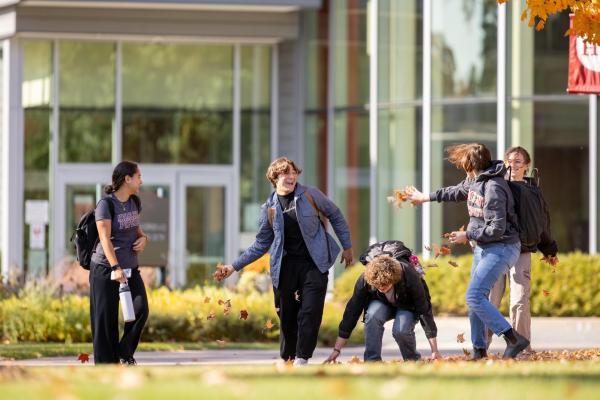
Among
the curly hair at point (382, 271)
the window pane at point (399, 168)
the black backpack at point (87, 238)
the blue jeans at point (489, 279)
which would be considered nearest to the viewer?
the curly hair at point (382, 271)

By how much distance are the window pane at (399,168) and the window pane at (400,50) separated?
33cm

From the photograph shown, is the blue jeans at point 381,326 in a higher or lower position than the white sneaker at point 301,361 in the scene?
higher

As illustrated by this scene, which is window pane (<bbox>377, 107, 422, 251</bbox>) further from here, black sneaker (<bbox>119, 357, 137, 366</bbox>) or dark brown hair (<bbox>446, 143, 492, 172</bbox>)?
black sneaker (<bbox>119, 357, 137, 366</bbox>)

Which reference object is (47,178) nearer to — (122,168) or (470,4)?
(470,4)

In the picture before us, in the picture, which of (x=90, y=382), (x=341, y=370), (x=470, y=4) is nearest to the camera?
(x=90, y=382)

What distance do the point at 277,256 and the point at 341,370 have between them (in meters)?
2.75

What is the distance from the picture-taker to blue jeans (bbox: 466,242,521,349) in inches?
434

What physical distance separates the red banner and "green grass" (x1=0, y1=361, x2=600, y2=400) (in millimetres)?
5732

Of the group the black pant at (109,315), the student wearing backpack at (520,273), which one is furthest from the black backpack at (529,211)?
the black pant at (109,315)

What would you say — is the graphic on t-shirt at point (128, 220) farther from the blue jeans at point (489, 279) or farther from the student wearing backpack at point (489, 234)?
the blue jeans at point (489, 279)

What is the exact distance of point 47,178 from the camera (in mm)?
24438

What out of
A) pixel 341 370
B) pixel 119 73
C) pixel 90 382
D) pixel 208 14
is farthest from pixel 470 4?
pixel 90 382

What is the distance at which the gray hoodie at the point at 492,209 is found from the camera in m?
11.0

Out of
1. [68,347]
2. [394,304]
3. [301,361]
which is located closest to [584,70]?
[394,304]
